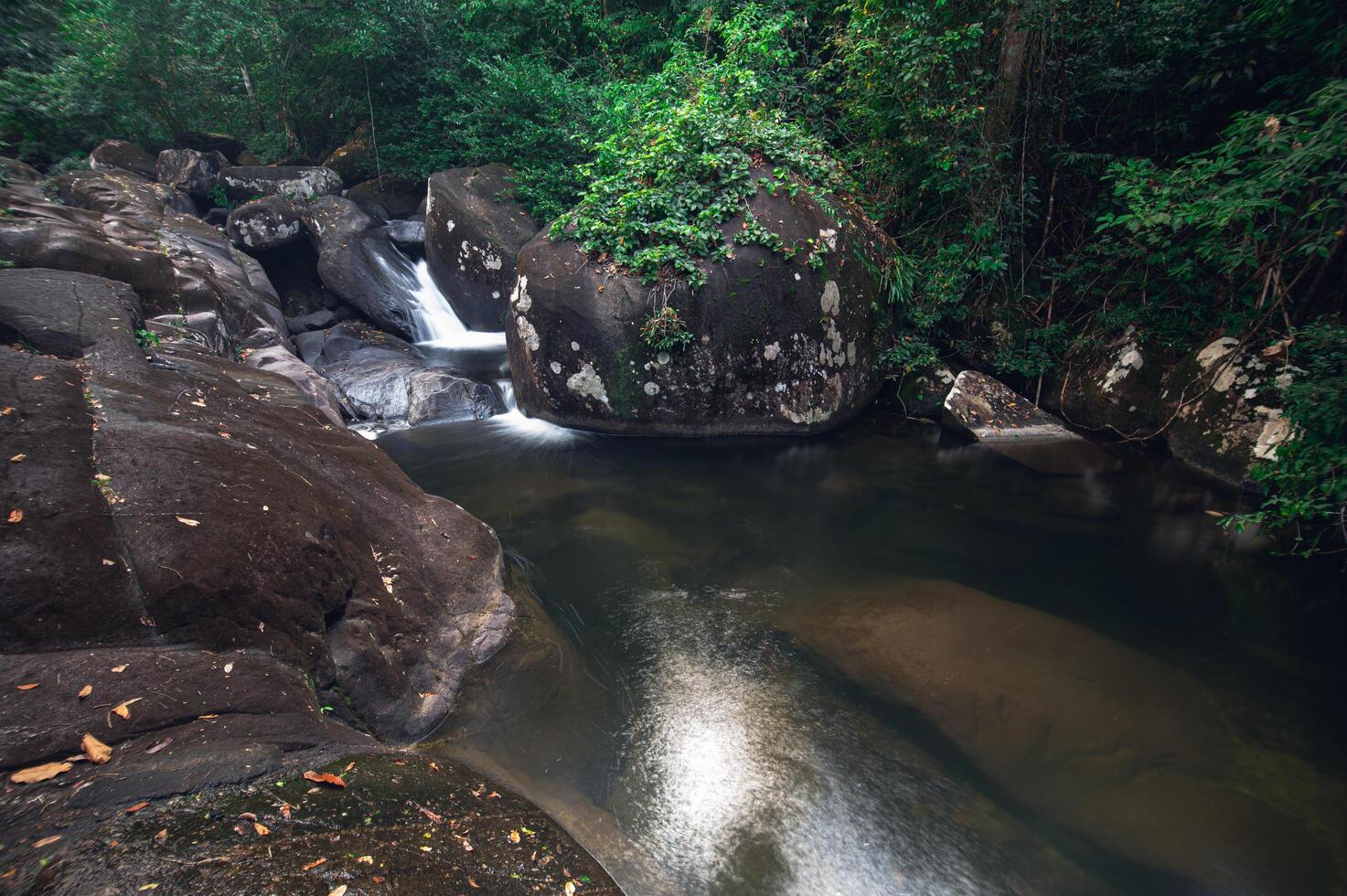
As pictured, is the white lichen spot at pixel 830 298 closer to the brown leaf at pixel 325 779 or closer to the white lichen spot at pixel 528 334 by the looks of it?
the white lichen spot at pixel 528 334

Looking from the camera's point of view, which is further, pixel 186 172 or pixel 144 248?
pixel 186 172

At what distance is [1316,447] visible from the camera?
4676mm

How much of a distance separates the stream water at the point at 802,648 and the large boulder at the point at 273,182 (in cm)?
740

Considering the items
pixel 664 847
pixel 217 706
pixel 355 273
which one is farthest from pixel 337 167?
pixel 664 847

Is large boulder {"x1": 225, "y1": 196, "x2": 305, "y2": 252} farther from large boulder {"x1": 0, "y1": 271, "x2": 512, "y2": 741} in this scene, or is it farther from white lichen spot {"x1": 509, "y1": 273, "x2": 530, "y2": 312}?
large boulder {"x1": 0, "y1": 271, "x2": 512, "y2": 741}

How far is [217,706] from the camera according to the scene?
2.62 metres

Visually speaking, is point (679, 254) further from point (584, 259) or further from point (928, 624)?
point (928, 624)

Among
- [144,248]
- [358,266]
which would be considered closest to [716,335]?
[144,248]

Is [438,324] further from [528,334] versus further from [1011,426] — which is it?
[1011,426]

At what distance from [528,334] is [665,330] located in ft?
6.02

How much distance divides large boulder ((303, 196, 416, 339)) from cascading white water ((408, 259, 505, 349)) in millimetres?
128

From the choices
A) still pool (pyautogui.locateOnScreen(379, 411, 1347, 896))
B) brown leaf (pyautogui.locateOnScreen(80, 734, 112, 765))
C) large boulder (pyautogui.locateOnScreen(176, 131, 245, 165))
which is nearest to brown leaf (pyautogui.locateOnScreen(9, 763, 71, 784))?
brown leaf (pyautogui.locateOnScreen(80, 734, 112, 765))

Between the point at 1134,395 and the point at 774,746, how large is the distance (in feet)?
23.2

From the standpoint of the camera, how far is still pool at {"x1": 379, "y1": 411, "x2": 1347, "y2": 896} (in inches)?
123
